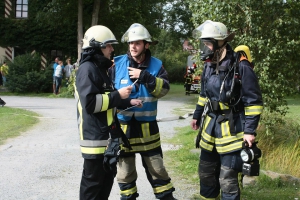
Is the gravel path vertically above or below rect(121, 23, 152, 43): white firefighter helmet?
below

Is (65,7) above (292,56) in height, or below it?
above

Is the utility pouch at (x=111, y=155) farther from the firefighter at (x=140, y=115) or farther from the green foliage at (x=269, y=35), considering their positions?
the green foliage at (x=269, y=35)

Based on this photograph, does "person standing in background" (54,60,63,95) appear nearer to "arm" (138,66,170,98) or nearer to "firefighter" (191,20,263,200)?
"arm" (138,66,170,98)

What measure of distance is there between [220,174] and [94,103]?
1.47 metres

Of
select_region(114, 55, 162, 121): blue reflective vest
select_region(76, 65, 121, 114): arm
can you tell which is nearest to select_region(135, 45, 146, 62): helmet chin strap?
select_region(114, 55, 162, 121): blue reflective vest

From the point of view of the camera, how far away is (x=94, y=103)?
4094 millimetres

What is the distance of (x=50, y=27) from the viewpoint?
93.9 ft

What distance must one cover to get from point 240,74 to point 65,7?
2023cm

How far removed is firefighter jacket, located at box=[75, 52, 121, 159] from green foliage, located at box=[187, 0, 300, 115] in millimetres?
3586

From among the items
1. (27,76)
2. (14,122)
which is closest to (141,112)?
(14,122)

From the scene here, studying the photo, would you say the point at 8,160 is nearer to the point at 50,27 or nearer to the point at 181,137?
the point at 181,137

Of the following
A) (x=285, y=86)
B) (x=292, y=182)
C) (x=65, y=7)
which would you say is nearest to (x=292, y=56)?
(x=285, y=86)

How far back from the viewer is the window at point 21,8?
29422 mm

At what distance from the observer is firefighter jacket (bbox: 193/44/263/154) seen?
4402 millimetres
